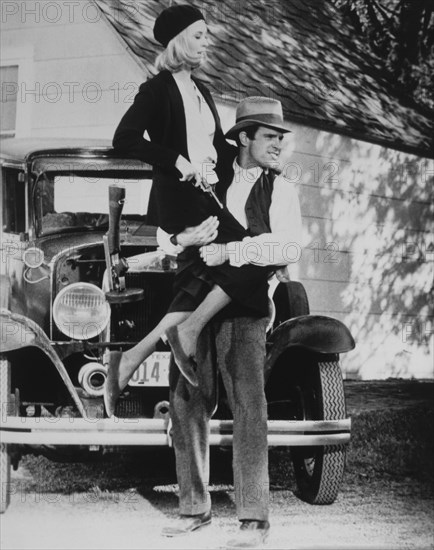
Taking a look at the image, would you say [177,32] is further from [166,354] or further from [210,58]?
[166,354]

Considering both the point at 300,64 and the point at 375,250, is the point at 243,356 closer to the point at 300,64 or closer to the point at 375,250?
the point at 375,250

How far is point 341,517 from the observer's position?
3090 mm

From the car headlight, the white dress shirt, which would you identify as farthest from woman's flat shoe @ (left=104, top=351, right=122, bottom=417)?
the white dress shirt

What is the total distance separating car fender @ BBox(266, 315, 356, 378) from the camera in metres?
2.94

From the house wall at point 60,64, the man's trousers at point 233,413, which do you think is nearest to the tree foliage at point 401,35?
the house wall at point 60,64

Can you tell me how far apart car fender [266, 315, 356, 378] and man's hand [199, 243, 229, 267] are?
0.32m

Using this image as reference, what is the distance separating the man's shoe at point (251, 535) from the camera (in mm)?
2818

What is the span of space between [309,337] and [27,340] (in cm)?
91

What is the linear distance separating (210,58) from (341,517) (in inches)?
63.8

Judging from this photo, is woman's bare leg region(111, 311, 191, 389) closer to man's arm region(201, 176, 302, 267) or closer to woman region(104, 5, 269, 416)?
woman region(104, 5, 269, 416)

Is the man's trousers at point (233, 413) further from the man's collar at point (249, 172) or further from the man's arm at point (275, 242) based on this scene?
the man's collar at point (249, 172)

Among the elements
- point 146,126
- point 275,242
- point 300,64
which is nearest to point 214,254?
point 275,242

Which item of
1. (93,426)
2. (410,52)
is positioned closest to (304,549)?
(93,426)

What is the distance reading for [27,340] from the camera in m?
2.95
